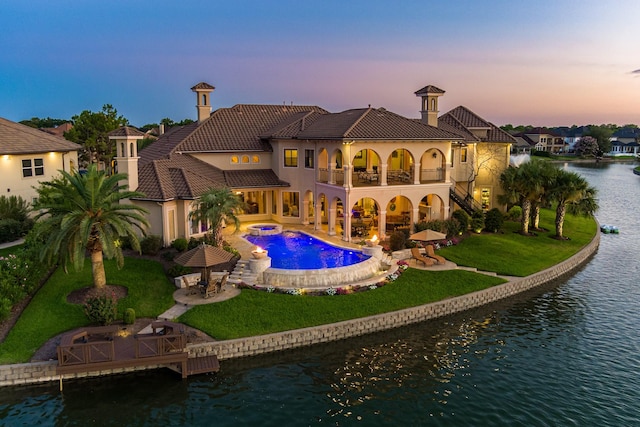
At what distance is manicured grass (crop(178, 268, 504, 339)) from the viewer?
21.2m

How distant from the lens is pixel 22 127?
121ft

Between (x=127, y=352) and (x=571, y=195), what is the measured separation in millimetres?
32693

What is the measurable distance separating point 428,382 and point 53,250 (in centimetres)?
1641

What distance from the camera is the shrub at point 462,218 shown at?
1423 inches

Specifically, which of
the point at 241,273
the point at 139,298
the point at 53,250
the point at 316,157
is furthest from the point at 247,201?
the point at 53,250

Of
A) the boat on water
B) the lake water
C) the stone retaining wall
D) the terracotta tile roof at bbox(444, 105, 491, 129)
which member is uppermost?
the terracotta tile roof at bbox(444, 105, 491, 129)

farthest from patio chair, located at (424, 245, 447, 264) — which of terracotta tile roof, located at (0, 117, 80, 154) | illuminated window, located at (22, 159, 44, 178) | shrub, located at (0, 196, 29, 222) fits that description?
illuminated window, located at (22, 159, 44, 178)

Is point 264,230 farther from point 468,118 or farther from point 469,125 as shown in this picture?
point 468,118

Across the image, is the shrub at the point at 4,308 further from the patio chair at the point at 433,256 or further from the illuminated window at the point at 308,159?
the patio chair at the point at 433,256

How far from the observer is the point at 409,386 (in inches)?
730

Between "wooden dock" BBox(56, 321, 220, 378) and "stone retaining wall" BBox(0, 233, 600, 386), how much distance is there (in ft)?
2.05

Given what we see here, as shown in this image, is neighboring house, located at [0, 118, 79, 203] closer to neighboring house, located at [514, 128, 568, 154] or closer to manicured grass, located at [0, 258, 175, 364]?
manicured grass, located at [0, 258, 175, 364]

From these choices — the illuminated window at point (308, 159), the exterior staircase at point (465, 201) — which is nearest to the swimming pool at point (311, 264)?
the illuminated window at point (308, 159)

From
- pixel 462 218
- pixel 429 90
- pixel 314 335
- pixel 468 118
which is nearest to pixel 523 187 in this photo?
pixel 462 218
